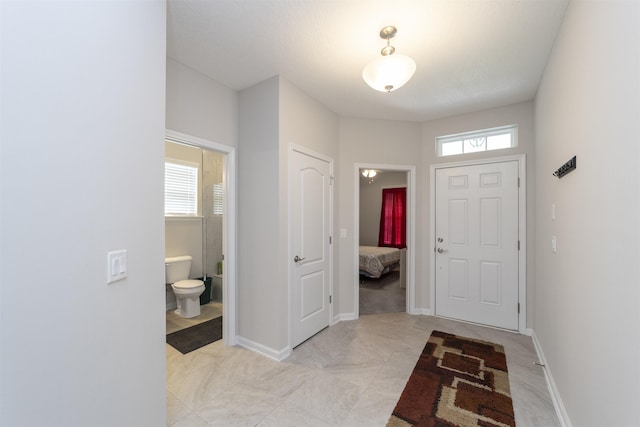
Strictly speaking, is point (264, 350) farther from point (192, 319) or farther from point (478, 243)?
point (478, 243)

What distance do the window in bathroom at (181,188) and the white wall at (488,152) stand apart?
3.28 m

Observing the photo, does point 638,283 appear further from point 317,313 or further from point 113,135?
point 317,313

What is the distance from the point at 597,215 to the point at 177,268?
411 cm

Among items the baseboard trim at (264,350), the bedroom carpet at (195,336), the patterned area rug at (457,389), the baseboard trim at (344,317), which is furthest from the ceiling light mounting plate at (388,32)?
the bedroom carpet at (195,336)

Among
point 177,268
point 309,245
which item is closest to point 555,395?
point 309,245

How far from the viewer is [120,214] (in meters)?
1.21

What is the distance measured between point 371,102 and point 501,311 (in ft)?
9.67

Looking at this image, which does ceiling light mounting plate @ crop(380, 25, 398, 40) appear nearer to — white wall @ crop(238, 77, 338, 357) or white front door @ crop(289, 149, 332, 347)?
white wall @ crop(238, 77, 338, 357)

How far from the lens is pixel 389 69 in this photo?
1771mm

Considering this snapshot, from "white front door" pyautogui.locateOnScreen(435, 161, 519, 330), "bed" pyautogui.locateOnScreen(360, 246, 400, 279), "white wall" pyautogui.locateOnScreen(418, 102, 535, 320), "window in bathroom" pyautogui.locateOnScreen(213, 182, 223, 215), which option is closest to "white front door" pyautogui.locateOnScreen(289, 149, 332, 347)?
"white wall" pyautogui.locateOnScreen(418, 102, 535, 320)

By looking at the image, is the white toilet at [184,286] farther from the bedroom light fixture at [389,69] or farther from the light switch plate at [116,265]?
the bedroom light fixture at [389,69]

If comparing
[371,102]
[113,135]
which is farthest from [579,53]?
[113,135]

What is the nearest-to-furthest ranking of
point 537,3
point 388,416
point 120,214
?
1. point 120,214
2. point 537,3
3. point 388,416

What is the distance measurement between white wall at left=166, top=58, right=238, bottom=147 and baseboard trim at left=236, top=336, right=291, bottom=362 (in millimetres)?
2029
